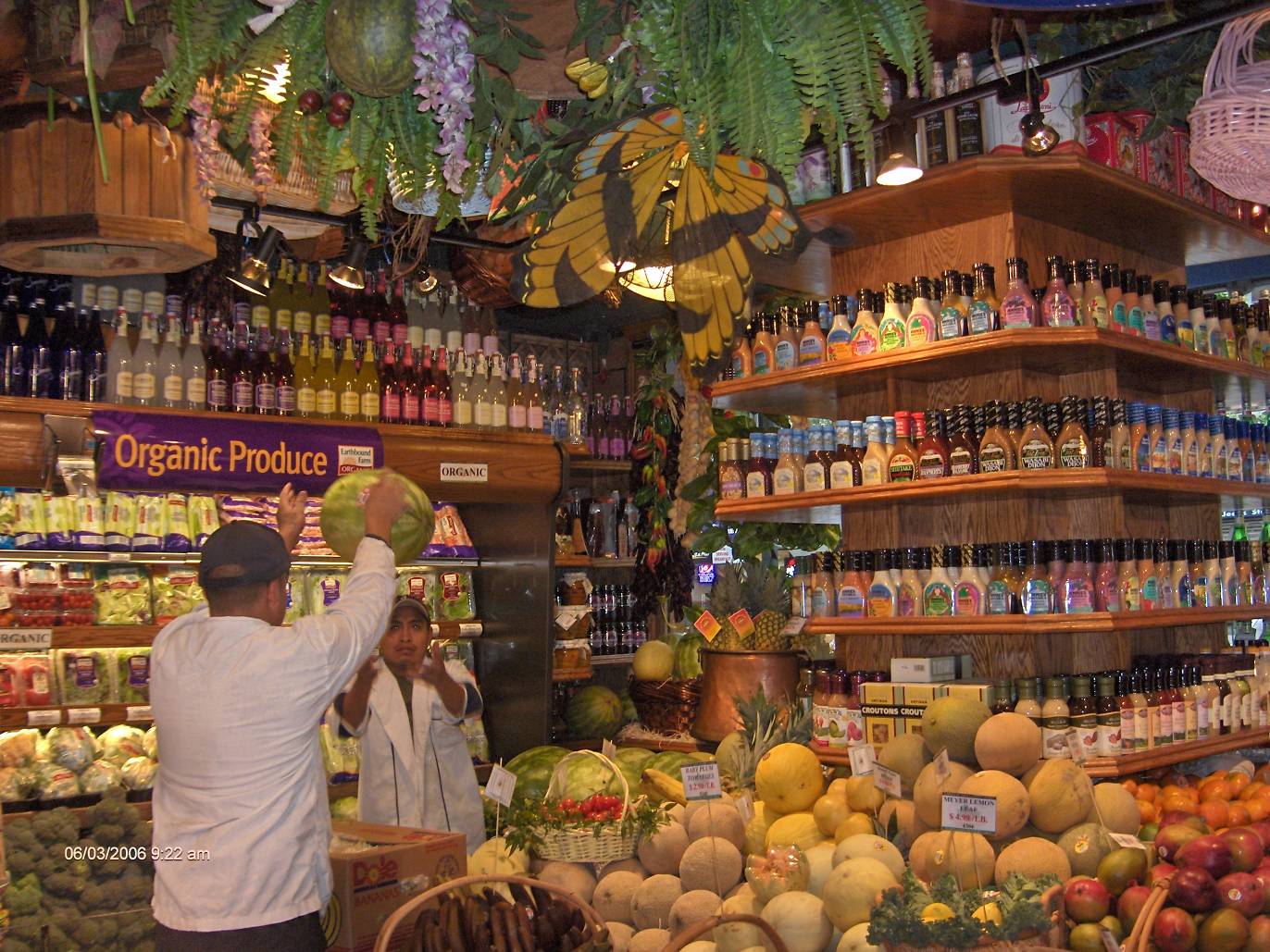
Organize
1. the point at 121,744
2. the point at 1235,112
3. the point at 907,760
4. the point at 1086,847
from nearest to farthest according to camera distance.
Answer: the point at 1086,847 → the point at 907,760 → the point at 1235,112 → the point at 121,744

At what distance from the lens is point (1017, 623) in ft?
13.1

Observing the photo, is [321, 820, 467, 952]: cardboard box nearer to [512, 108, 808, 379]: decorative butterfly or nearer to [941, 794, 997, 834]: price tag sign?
[941, 794, 997, 834]: price tag sign

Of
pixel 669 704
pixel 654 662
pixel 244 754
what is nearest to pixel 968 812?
pixel 244 754

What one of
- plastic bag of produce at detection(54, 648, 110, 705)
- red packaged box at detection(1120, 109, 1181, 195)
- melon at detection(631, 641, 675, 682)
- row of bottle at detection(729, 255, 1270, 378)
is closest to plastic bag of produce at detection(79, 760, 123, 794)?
plastic bag of produce at detection(54, 648, 110, 705)

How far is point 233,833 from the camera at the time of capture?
8.54ft

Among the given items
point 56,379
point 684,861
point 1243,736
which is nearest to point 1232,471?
point 1243,736

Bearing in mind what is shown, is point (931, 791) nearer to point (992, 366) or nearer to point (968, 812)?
point (968, 812)

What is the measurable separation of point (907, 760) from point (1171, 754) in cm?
144

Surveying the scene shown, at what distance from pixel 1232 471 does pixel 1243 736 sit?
1.00 m

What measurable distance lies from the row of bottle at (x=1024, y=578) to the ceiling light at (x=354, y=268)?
6.91 feet

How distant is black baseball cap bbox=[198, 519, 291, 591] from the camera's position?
2709 mm

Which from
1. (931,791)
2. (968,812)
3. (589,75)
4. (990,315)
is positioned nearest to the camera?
(589,75)

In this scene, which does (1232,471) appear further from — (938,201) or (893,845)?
(893,845)

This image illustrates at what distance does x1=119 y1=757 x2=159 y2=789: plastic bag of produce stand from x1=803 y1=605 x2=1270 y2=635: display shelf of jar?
2489 millimetres
